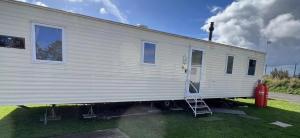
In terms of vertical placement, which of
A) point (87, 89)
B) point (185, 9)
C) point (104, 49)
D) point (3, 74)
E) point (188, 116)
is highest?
point (185, 9)

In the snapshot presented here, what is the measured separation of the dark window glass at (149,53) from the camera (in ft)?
21.2

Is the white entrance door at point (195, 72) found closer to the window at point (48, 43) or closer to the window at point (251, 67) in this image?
the window at point (251, 67)

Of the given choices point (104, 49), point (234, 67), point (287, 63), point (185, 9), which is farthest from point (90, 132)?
point (287, 63)

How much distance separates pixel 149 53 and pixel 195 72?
9.09ft

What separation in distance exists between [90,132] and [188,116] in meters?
3.91

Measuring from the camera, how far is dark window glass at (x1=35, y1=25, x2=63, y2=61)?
15.0 feet

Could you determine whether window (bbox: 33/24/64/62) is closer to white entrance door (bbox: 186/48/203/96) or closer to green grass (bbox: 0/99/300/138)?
green grass (bbox: 0/99/300/138)

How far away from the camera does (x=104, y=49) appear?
18.3ft

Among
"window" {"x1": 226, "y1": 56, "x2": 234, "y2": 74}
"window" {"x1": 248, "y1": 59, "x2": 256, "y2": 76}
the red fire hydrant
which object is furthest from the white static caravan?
the red fire hydrant

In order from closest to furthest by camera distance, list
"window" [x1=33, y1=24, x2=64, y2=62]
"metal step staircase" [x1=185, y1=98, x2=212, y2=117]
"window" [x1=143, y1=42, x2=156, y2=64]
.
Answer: "window" [x1=33, y1=24, x2=64, y2=62] < "window" [x1=143, y1=42, x2=156, y2=64] < "metal step staircase" [x1=185, y1=98, x2=212, y2=117]

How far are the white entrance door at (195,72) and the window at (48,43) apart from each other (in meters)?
5.30

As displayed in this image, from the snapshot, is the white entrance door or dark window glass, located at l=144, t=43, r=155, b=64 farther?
the white entrance door

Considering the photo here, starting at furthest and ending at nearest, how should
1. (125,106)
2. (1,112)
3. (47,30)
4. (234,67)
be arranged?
(234,67)
(125,106)
(1,112)
(47,30)

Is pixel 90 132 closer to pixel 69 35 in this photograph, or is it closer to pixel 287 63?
pixel 69 35
